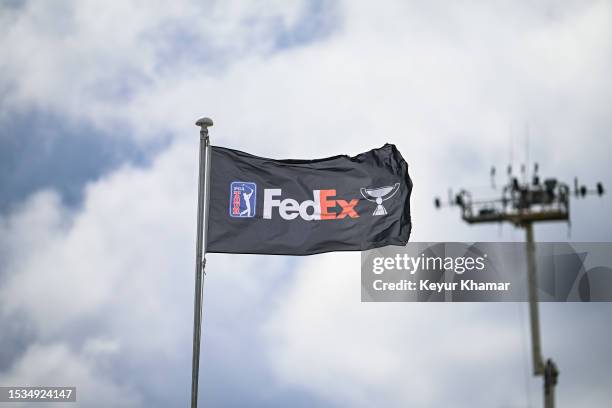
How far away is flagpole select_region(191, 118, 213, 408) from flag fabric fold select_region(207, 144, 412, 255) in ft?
2.71

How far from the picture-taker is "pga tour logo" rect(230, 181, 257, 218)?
35.5 m

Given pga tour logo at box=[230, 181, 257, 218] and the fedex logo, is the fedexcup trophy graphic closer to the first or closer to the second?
the fedex logo

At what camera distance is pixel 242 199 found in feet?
117

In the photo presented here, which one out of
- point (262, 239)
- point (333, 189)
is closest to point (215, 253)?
point (262, 239)

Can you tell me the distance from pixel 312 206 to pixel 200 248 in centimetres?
481

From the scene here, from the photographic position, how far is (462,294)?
4747 centimetres

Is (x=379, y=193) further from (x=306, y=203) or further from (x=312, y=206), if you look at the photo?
(x=306, y=203)

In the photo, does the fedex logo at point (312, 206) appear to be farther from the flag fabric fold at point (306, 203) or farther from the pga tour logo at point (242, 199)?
the pga tour logo at point (242, 199)

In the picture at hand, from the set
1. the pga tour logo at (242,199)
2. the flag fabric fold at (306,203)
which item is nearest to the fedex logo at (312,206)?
the flag fabric fold at (306,203)

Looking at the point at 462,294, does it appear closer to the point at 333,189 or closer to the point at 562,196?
the point at 333,189

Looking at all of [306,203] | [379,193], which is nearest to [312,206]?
[306,203]

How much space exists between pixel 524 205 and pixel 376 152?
29.3 ft

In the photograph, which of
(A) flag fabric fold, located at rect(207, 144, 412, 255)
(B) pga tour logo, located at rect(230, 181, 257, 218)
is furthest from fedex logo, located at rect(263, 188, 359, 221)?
(B) pga tour logo, located at rect(230, 181, 257, 218)

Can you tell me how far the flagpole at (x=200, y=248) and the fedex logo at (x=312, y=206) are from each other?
2.50 meters
